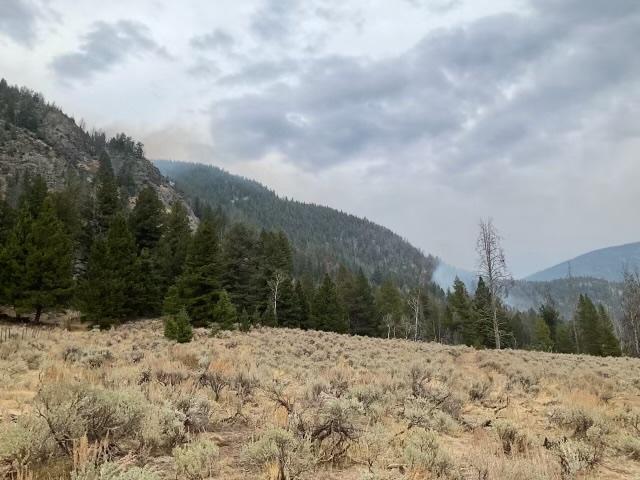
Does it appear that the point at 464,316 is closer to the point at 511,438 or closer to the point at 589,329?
the point at 589,329

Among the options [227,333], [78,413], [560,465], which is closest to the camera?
[78,413]

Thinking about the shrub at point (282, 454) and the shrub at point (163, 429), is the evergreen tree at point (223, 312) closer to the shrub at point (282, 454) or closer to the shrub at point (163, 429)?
the shrub at point (163, 429)

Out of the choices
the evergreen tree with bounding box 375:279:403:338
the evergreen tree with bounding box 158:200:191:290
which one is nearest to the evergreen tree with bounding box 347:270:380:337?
the evergreen tree with bounding box 375:279:403:338

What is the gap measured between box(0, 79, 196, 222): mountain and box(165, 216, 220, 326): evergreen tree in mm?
58157

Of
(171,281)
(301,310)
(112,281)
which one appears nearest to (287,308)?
(301,310)

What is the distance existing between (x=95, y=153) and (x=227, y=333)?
4911 inches

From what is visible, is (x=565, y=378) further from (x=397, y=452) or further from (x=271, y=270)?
(x=271, y=270)

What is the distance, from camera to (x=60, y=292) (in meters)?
27.7

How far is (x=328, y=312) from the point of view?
50.0 meters

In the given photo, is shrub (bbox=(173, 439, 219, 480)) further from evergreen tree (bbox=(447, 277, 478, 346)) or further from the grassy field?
evergreen tree (bbox=(447, 277, 478, 346))

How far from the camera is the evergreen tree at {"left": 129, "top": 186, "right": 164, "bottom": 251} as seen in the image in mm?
39625

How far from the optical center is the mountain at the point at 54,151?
92938mm

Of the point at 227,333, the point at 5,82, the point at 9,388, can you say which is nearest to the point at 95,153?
the point at 5,82

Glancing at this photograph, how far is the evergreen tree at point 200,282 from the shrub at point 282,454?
2713cm
